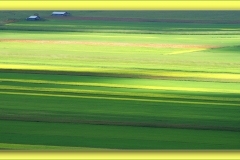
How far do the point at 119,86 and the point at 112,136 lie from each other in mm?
8219

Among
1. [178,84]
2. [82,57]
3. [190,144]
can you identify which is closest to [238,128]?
[190,144]

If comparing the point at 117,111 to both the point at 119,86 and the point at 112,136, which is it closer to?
the point at 112,136

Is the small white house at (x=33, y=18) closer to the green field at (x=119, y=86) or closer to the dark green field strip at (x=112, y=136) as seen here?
the green field at (x=119, y=86)

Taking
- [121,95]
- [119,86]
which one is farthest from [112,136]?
[119,86]

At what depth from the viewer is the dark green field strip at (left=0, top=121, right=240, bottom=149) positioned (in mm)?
14641

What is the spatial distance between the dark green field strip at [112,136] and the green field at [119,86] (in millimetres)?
21

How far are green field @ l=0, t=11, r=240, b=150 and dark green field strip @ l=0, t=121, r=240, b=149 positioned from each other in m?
0.02

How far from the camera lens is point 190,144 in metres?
14.8

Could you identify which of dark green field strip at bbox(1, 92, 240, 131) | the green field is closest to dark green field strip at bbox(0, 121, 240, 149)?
the green field

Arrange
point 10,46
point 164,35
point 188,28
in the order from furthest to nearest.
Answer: point 188,28 < point 164,35 < point 10,46

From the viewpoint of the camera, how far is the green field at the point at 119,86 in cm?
1579
